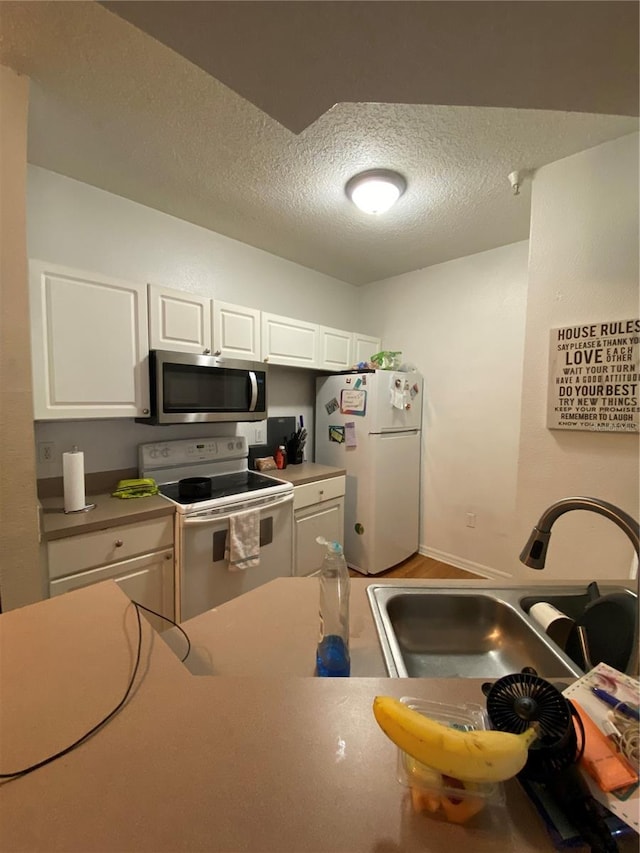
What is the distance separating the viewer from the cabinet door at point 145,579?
1527 mm

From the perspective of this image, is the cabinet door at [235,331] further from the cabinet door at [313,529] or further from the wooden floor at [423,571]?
the wooden floor at [423,571]

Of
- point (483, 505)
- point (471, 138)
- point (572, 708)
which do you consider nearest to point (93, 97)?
point (471, 138)

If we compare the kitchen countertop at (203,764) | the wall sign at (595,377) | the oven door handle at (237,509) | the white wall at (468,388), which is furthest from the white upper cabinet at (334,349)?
the kitchen countertop at (203,764)

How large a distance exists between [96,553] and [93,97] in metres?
1.86

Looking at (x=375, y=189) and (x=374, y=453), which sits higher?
(x=375, y=189)

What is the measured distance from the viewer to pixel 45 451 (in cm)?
182

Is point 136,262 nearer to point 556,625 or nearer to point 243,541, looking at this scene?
point 243,541

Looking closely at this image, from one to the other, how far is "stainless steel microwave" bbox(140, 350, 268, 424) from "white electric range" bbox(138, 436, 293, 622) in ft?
1.16

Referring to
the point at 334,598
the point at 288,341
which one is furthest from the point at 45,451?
the point at 334,598

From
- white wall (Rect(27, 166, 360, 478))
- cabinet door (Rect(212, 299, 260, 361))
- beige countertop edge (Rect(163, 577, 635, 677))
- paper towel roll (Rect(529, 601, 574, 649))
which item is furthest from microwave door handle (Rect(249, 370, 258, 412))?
paper towel roll (Rect(529, 601, 574, 649))

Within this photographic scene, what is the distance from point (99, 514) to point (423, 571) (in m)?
2.42

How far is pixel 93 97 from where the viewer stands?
132 cm

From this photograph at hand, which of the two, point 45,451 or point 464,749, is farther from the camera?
point 45,451

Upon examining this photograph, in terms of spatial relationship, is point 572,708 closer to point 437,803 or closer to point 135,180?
point 437,803
